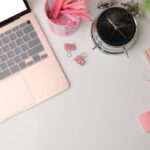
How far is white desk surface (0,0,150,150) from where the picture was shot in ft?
2.31

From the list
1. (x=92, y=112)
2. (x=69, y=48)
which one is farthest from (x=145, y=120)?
(x=69, y=48)

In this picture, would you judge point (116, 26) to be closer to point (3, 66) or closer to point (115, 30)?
point (115, 30)

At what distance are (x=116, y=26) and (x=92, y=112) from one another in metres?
0.19

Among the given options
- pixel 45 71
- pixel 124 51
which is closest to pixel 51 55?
pixel 45 71

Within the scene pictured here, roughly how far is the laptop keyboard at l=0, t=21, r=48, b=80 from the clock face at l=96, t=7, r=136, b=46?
0.14 m

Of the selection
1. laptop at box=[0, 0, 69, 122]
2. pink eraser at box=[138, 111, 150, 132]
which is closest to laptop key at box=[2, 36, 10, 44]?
laptop at box=[0, 0, 69, 122]

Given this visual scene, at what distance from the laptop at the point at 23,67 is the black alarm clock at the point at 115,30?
0.11m

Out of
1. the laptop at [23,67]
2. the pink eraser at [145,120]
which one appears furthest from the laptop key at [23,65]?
the pink eraser at [145,120]

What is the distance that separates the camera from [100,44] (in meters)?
0.73

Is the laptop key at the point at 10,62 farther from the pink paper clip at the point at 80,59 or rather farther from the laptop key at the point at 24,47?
the pink paper clip at the point at 80,59

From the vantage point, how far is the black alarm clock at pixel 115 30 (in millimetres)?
703

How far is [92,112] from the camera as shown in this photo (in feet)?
2.34

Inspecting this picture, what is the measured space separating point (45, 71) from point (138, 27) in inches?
9.2

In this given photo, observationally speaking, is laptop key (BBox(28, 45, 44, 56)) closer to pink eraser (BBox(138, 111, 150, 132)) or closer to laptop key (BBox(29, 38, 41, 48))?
laptop key (BBox(29, 38, 41, 48))
